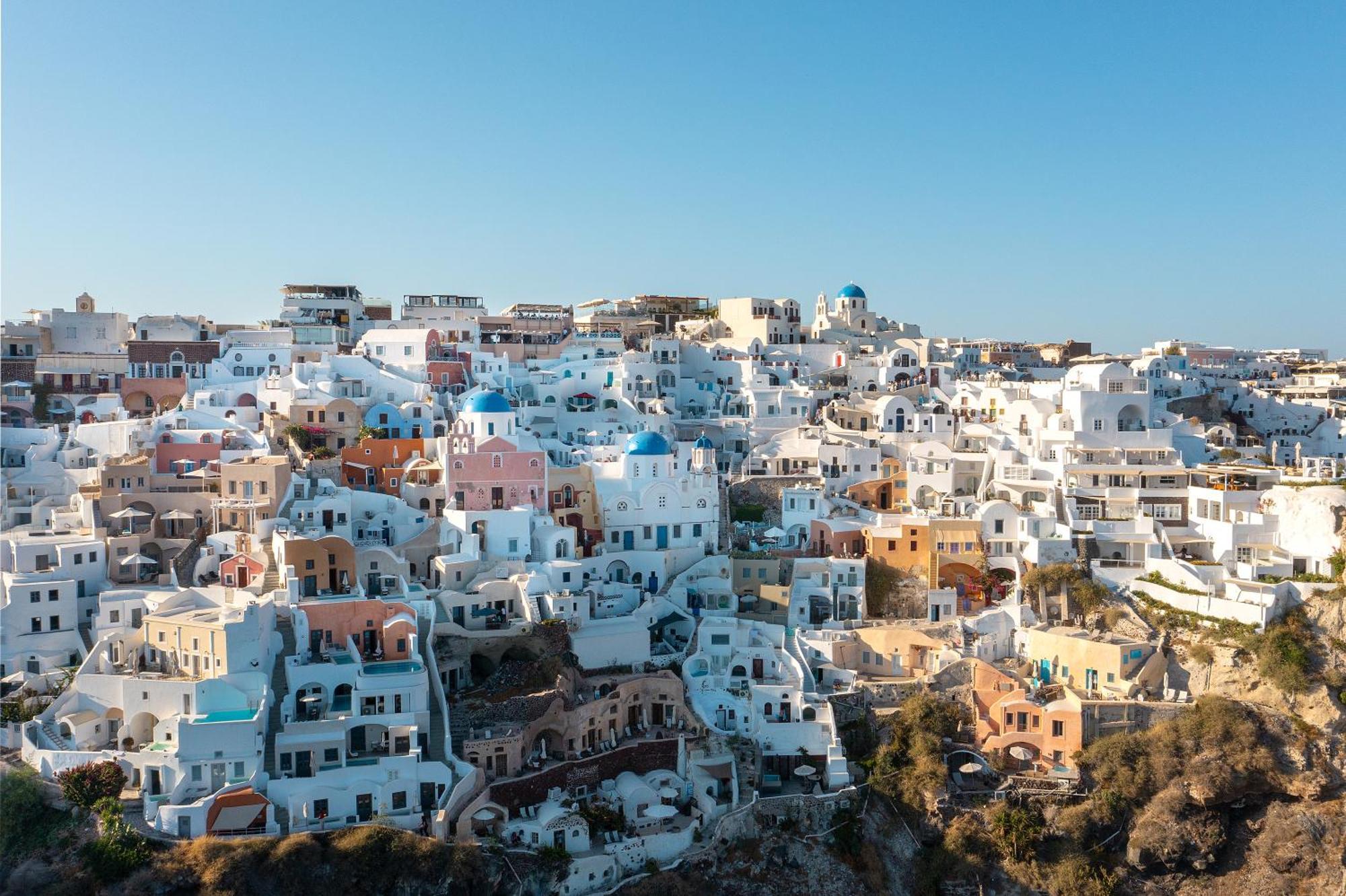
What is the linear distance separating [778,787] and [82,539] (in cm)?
1708

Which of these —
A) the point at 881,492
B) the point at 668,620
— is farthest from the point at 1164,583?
the point at 668,620

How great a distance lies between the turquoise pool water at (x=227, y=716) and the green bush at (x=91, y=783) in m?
1.79

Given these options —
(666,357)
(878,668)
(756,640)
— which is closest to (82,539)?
(756,640)

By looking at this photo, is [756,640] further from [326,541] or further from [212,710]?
[212,710]

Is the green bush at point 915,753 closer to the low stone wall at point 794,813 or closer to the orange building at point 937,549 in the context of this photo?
the low stone wall at point 794,813

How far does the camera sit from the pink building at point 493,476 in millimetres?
29188

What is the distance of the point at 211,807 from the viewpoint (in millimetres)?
19422

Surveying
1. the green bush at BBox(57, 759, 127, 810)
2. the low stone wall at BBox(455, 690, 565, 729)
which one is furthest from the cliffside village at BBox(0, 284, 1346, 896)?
the green bush at BBox(57, 759, 127, 810)

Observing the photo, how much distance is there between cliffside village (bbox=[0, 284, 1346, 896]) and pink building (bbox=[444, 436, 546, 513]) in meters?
0.10

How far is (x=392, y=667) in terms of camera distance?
22562 millimetres

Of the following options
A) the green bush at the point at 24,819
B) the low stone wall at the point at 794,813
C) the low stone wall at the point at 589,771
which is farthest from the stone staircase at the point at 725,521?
the green bush at the point at 24,819

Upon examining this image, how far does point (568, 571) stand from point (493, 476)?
3.89 m

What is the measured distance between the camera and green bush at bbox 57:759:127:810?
19.7 meters

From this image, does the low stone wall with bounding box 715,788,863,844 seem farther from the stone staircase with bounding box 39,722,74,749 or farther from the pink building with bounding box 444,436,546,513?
the stone staircase with bounding box 39,722,74,749
